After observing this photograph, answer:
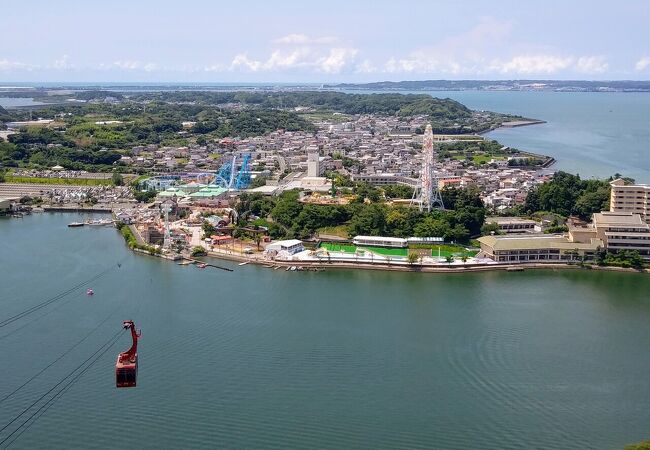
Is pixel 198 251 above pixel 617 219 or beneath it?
beneath

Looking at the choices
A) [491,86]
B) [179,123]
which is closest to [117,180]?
[179,123]

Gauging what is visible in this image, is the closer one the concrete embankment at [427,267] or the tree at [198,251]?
the concrete embankment at [427,267]

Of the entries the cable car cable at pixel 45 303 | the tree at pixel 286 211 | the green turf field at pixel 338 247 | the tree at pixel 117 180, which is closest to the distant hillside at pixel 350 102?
the tree at pixel 117 180

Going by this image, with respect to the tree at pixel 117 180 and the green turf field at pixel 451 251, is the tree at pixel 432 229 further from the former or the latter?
the tree at pixel 117 180

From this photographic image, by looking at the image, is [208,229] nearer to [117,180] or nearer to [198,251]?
[198,251]

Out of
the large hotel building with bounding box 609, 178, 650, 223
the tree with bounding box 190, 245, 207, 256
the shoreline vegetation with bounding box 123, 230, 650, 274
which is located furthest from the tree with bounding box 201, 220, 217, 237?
the large hotel building with bounding box 609, 178, 650, 223

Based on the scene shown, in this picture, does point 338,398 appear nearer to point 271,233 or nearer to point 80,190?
point 271,233

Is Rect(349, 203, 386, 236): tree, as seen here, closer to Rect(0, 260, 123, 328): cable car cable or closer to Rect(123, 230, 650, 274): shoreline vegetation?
Rect(123, 230, 650, 274): shoreline vegetation

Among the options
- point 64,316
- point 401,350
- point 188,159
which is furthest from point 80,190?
point 401,350
